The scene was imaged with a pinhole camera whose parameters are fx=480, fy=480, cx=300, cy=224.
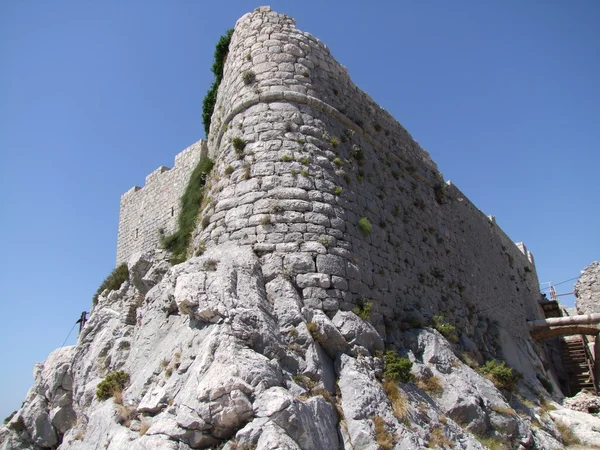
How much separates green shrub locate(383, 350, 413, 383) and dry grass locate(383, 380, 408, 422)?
13 centimetres

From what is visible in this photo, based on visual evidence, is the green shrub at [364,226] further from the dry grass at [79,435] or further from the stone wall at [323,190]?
the dry grass at [79,435]

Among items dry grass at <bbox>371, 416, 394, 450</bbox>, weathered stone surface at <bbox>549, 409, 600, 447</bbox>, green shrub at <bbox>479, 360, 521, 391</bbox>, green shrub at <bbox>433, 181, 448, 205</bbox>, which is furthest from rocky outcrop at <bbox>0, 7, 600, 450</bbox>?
green shrub at <bbox>433, 181, 448, 205</bbox>

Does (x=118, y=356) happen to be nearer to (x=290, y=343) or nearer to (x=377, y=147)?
(x=290, y=343)

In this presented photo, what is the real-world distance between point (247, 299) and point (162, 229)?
8647 millimetres

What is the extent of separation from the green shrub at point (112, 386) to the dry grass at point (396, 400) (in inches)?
171

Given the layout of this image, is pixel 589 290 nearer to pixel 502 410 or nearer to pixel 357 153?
pixel 502 410

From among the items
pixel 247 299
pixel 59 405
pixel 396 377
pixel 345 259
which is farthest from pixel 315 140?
pixel 59 405

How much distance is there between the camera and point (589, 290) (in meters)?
23.6

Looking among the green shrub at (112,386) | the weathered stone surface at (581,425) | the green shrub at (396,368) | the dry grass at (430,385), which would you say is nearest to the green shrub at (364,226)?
the green shrub at (396,368)

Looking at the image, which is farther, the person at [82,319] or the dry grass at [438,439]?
the person at [82,319]

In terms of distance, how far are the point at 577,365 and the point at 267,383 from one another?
933 inches

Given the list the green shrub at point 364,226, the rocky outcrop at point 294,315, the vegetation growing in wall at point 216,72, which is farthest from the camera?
the vegetation growing in wall at point 216,72

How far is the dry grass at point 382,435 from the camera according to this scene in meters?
6.50

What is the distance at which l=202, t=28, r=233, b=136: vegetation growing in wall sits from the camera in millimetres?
15211
